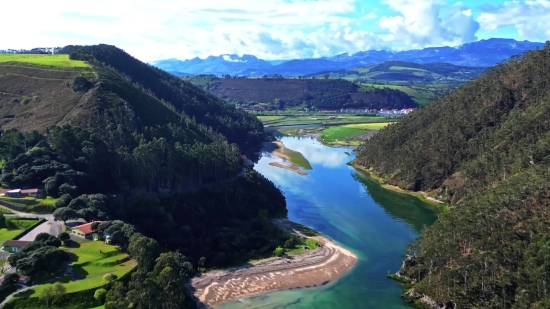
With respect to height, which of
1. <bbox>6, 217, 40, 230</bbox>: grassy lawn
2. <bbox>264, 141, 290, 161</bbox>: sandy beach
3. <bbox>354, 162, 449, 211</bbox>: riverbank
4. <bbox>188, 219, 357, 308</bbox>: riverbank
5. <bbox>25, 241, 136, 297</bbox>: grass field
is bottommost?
<bbox>188, 219, 357, 308</bbox>: riverbank

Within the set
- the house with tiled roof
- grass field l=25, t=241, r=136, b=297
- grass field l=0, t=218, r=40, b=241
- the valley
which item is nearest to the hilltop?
the valley

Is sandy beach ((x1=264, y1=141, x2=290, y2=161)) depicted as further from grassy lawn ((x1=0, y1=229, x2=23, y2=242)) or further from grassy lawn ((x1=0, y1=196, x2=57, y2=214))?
grassy lawn ((x1=0, y1=229, x2=23, y2=242))

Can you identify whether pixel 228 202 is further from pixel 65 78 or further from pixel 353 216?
pixel 65 78

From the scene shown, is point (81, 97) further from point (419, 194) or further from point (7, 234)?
point (419, 194)

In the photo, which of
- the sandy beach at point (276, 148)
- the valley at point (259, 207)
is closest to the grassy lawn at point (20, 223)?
the valley at point (259, 207)

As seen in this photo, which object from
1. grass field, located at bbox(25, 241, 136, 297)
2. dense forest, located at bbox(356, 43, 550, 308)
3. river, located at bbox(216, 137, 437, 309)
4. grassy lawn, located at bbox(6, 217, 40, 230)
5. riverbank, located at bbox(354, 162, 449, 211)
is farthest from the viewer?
riverbank, located at bbox(354, 162, 449, 211)

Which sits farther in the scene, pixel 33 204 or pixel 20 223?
pixel 33 204

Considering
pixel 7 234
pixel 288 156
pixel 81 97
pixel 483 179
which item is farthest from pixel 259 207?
pixel 288 156
